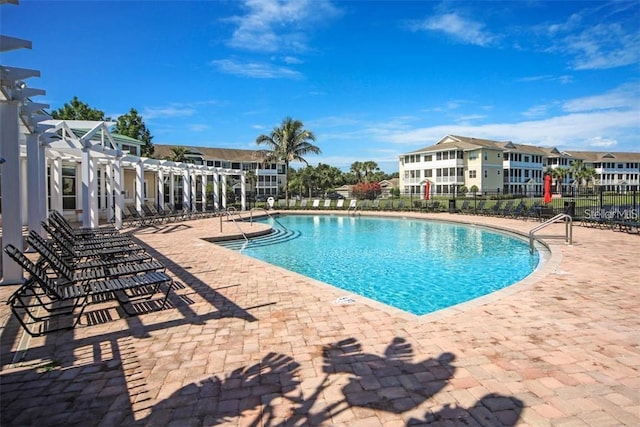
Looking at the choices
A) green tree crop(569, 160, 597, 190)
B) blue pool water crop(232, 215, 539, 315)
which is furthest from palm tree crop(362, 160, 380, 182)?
blue pool water crop(232, 215, 539, 315)

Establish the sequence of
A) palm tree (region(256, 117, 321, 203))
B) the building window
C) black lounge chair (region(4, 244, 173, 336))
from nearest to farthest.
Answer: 1. black lounge chair (region(4, 244, 173, 336))
2. the building window
3. palm tree (region(256, 117, 321, 203))

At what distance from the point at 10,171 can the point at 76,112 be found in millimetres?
43686

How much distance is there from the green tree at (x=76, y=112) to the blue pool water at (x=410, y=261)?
37.3m

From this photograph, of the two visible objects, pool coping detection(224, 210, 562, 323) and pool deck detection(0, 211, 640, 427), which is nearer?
pool deck detection(0, 211, 640, 427)

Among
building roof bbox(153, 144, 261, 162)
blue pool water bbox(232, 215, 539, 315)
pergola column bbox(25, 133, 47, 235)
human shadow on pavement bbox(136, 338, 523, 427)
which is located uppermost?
building roof bbox(153, 144, 261, 162)

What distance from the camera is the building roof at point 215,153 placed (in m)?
53.2

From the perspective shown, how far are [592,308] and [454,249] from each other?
26.1 feet

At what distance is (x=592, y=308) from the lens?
208 inches

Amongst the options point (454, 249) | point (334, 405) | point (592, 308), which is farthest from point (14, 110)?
point (454, 249)

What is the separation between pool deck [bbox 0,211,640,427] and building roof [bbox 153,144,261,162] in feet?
158

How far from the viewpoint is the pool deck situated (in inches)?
113

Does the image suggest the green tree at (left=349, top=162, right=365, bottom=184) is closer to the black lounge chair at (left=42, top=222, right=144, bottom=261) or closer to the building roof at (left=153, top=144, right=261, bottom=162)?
the building roof at (left=153, top=144, right=261, bottom=162)

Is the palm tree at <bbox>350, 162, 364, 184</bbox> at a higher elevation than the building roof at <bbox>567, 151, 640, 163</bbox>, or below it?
below

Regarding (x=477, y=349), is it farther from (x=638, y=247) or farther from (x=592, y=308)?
(x=638, y=247)
